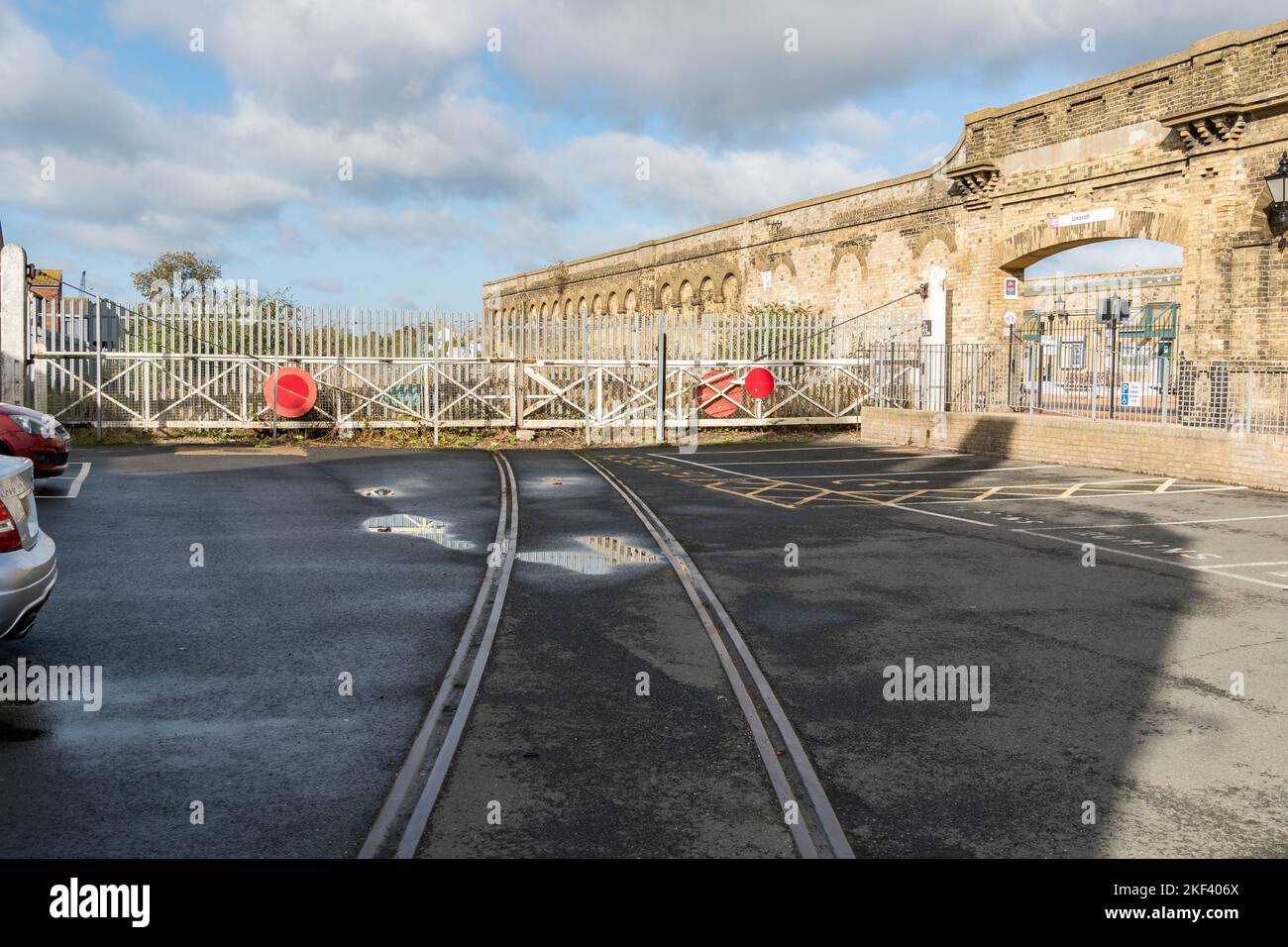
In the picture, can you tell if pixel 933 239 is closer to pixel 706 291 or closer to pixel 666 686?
pixel 706 291

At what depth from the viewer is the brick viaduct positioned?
19.0m

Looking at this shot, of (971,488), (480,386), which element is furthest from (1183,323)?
(480,386)

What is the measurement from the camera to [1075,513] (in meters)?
13.1

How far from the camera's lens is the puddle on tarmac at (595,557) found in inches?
369

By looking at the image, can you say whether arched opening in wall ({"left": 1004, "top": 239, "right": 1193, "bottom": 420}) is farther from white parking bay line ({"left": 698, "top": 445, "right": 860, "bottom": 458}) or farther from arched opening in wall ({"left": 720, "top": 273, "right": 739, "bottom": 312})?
arched opening in wall ({"left": 720, "top": 273, "right": 739, "bottom": 312})

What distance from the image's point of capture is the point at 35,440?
1380 cm

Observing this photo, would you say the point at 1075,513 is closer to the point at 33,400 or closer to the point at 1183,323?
the point at 1183,323

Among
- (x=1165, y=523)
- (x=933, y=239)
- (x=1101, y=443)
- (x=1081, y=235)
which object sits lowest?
(x=1165, y=523)

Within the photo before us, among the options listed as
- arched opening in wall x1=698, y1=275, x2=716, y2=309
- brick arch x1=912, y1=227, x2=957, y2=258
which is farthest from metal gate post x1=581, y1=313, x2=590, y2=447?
arched opening in wall x1=698, y1=275, x2=716, y2=309

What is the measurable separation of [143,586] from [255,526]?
3166mm

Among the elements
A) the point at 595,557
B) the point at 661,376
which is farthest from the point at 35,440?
the point at 661,376

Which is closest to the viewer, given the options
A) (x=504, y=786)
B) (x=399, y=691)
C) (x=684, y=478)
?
(x=504, y=786)

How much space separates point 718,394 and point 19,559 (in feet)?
69.1
